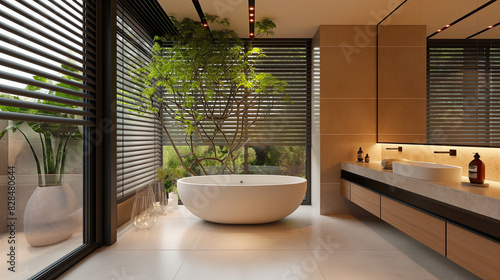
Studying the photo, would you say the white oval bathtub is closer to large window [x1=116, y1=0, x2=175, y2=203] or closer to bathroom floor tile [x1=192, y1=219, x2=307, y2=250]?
bathroom floor tile [x1=192, y1=219, x2=307, y2=250]

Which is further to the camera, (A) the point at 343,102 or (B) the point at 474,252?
(A) the point at 343,102

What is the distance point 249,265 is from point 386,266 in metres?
1.06

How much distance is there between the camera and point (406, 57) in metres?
3.52

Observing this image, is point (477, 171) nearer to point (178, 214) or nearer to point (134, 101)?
point (178, 214)

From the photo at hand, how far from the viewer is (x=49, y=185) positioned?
89.3 inches

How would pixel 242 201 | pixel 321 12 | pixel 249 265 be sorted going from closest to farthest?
pixel 249 265, pixel 242 201, pixel 321 12

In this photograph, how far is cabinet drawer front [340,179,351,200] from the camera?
3.86 meters

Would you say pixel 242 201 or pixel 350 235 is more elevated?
pixel 242 201

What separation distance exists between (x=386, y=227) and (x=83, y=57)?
3.53 meters

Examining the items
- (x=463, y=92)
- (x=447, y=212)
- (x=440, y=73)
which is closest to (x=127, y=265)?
(x=447, y=212)

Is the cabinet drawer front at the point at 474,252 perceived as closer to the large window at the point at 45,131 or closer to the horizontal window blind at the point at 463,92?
the horizontal window blind at the point at 463,92

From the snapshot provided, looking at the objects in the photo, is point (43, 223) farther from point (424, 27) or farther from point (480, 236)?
point (424, 27)

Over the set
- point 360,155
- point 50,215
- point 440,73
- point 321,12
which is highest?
point 321,12

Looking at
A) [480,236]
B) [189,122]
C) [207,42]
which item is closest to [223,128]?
[189,122]
